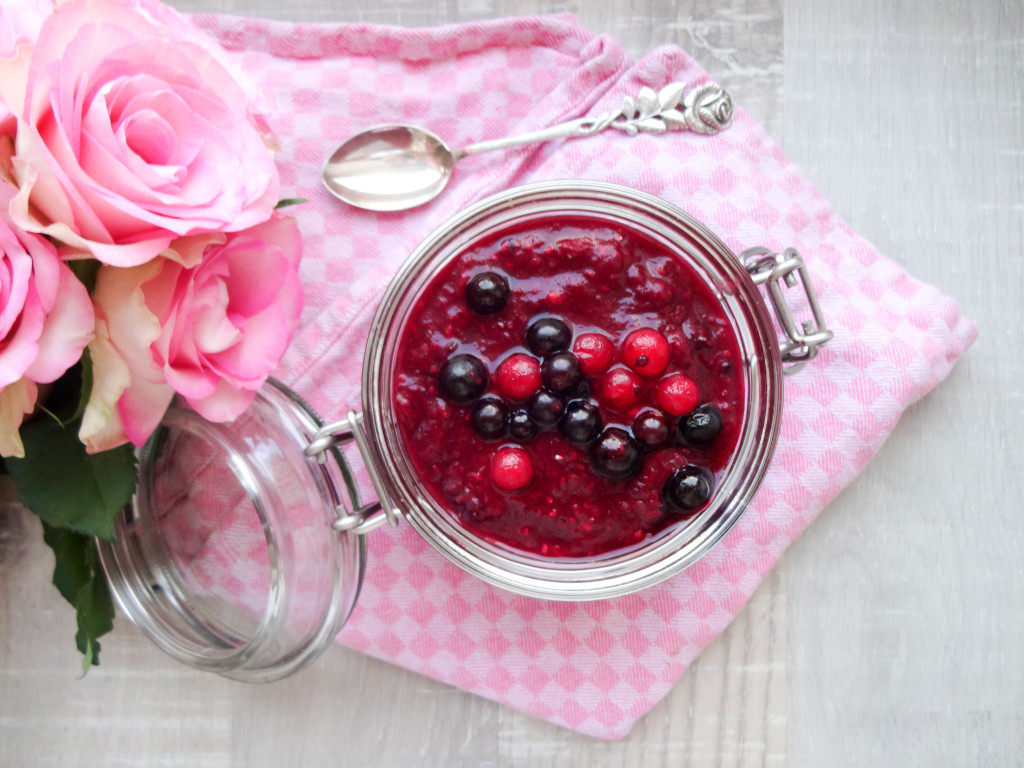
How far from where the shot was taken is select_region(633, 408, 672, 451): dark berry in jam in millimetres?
732

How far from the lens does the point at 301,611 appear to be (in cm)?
82

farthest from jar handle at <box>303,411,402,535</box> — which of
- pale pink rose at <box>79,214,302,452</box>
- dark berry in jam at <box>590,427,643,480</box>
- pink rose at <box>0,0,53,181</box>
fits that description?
pink rose at <box>0,0,53,181</box>

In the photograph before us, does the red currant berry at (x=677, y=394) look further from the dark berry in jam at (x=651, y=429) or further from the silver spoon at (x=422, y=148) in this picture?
the silver spoon at (x=422, y=148)

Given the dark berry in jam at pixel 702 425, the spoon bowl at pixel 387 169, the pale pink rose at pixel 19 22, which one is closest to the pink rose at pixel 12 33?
the pale pink rose at pixel 19 22

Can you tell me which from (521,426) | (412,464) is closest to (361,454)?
(412,464)

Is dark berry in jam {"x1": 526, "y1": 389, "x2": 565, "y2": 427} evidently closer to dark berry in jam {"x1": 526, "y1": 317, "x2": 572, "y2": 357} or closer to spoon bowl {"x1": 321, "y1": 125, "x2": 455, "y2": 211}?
dark berry in jam {"x1": 526, "y1": 317, "x2": 572, "y2": 357}

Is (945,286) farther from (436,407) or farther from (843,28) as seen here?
(436,407)

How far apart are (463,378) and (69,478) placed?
378mm

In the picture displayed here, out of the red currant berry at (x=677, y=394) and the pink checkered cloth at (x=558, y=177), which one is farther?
the pink checkered cloth at (x=558, y=177)

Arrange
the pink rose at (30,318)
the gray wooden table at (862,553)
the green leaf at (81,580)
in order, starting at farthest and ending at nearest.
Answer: the gray wooden table at (862,553), the green leaf at (81,580), the pink rose at (30,318)

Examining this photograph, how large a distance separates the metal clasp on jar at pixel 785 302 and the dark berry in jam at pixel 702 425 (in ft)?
0.39

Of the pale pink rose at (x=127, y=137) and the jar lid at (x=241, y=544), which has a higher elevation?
the pale pink rose at (x=127, y=137)

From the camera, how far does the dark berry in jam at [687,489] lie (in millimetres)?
727

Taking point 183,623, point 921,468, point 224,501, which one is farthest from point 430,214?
point 921,468
